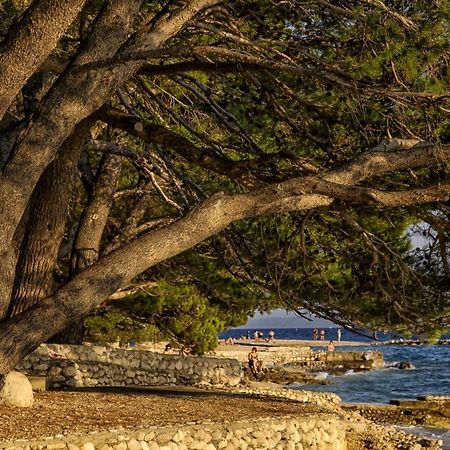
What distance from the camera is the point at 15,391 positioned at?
34.2 ft

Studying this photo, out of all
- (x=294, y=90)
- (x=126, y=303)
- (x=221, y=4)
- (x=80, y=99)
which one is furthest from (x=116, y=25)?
(x=126, y=303)

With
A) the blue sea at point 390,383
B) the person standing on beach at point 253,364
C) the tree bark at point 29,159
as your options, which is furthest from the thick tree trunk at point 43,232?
the blue sea at point 390,383

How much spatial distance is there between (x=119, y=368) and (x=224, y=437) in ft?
27.5

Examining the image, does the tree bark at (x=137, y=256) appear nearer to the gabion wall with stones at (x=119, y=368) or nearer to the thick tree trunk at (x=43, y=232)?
the thick tree trunk at (x=43, y=232)

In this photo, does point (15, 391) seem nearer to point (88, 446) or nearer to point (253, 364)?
point (88, 446)

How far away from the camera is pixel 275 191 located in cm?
912

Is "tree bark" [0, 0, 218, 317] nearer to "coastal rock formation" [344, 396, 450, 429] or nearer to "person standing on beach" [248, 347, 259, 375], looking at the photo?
"coastal rock formation" [344, 396, 450, 429]

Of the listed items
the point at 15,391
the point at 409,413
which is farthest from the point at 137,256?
the point at 409,413

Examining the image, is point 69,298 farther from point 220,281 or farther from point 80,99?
point 220,281

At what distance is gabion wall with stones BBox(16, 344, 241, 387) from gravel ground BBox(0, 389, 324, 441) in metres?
1.75

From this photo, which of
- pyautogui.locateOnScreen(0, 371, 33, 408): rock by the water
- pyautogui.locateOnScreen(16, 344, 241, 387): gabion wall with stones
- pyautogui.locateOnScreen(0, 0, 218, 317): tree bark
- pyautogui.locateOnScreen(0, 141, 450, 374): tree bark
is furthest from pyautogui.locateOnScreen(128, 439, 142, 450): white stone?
pyautogui.locateOnScreen(16, 344, 241, 387): gabion wall with stones

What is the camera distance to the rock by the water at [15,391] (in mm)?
10266

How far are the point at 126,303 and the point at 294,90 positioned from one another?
11.8 metres

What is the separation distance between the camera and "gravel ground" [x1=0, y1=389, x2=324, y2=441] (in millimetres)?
9453
